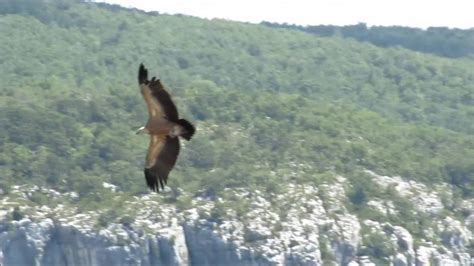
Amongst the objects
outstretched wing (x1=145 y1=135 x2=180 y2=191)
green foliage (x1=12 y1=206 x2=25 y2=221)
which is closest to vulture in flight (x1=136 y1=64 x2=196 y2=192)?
outstretched wing (x1=145 y1=135 x2=180 y2=191)

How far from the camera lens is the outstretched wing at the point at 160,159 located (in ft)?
98.8

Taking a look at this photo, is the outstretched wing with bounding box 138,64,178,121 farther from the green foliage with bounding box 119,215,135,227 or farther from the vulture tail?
the green foliage with bounding box 119,215,135,227

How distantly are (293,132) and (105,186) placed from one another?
21.6 meters

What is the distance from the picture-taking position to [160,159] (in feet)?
100

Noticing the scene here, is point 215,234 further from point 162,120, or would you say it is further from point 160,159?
point 162,120

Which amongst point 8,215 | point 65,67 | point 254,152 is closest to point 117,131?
point 254,152

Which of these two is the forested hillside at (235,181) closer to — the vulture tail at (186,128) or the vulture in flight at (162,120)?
the vulture in flight at (162,120)

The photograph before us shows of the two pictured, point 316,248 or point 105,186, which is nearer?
point 316,248

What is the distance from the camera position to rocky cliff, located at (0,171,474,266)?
445 feet

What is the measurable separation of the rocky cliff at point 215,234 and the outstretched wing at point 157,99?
10428 cm

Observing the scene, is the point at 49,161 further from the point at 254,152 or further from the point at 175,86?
the point at 175,86

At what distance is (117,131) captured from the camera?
15875cm

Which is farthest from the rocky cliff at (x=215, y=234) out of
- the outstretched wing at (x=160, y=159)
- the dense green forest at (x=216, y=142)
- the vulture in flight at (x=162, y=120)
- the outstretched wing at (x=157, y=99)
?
the outstretched wing at (x=157, y=99)

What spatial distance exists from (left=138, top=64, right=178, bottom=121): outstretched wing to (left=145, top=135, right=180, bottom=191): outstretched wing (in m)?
0.95
